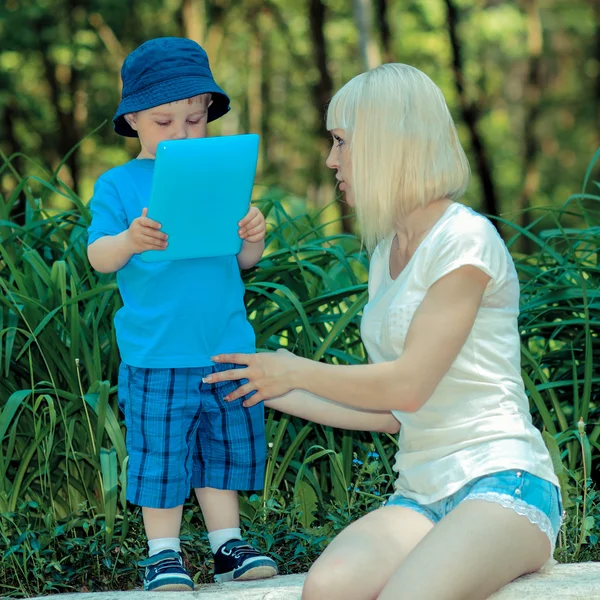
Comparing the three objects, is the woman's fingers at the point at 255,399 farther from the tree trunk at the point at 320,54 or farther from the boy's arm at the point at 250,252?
the tree trunk at the point at 320,54

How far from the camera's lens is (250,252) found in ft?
8.25

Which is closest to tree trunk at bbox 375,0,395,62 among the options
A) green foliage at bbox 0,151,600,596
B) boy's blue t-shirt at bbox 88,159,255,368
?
green foliage at bbox 0,151,600,596

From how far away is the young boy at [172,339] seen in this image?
237cm

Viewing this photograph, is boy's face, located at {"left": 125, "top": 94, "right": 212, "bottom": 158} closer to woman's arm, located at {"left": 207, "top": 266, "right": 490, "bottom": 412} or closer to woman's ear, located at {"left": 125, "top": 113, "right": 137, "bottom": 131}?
woman's ear, located at {"left": 125, "top": 113, "right": 137, "bottom": 131}

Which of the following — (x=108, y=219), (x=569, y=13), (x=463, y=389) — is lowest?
(x=463, y=389)

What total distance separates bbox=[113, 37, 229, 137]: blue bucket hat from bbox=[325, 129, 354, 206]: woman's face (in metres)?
0.38

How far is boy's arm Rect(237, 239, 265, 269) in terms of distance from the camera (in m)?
2.49

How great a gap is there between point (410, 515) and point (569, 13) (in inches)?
591

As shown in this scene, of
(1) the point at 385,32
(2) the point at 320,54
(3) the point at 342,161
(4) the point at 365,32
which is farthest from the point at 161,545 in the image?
(1) the point at 385,32

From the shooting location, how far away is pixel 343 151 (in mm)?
2238

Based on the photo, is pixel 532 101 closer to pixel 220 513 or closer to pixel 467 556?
pixel 220 513

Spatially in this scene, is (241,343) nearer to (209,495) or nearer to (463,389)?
(209,495)

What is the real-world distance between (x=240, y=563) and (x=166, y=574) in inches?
7.9

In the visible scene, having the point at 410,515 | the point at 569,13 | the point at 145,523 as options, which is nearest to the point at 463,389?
the point at 410,515
